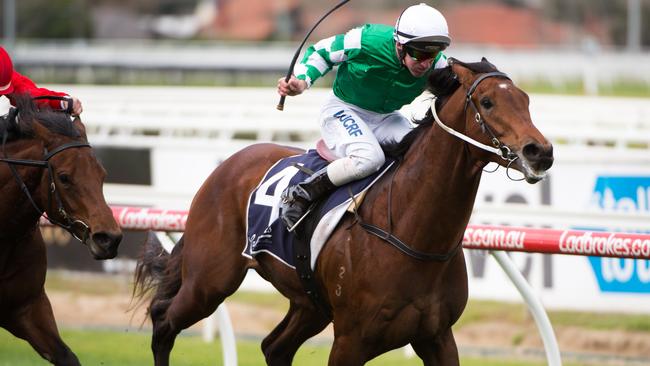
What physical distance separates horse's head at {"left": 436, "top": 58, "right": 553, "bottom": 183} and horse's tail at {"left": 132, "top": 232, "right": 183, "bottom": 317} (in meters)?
2.19

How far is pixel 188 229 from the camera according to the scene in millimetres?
6344

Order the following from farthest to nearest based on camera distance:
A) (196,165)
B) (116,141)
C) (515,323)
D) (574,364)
→ (116,141), (196,165), (515,323), (574,364)

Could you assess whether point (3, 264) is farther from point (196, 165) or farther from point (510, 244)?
point (196, 165)

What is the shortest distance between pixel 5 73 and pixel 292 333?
1937 mm

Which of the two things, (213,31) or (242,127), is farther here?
(213,31)

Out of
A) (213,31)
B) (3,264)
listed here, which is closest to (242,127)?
(3,264)

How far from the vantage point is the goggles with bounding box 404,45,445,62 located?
16.8ft

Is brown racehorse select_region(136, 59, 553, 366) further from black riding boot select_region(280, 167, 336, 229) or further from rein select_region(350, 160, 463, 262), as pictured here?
black riding boot select_region(280, 167, 336, 229)

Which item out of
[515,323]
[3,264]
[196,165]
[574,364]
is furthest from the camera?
[196,165]

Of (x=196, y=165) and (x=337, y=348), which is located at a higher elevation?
(x=337, y=348)

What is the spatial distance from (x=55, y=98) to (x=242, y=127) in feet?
20.4

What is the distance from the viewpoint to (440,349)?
5137 millimetres

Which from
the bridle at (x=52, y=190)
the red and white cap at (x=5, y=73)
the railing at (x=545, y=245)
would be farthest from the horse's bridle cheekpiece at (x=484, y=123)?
the red and white cap at (x=5, y=73)

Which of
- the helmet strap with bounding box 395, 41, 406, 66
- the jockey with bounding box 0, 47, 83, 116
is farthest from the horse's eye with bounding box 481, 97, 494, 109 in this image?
the jockey with bounding box 0, 47, 83, 116
